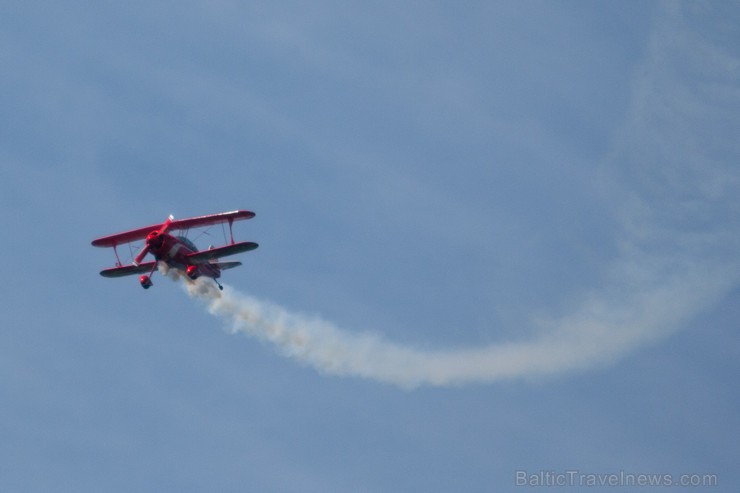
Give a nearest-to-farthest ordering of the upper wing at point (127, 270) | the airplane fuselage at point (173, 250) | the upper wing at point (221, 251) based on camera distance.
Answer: the upper wing at point (221, 251), the airplane fuselage at point (173, 250), the upper wing at point (127, 270)

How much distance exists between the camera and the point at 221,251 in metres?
65.9

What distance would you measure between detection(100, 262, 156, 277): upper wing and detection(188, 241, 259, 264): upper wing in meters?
2.39

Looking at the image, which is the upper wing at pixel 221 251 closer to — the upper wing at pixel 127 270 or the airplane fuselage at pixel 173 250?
the airplane fuselage at pixel 173 250

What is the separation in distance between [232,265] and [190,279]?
237cm

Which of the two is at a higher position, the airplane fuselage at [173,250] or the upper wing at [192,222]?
the upper wing at [192,222]

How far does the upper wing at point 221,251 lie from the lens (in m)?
64.8

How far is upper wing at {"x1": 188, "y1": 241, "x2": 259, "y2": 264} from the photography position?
Result: 2549 inches

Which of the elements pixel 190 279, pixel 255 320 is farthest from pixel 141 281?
pixel 255 320

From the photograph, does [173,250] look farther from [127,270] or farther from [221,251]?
[127,270]

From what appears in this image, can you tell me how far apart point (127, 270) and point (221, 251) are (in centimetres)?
623

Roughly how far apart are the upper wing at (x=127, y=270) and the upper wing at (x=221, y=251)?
2.39 meters

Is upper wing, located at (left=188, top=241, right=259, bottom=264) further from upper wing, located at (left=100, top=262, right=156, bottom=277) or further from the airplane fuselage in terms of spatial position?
upper wing, located at (left=100, top=262, right=156, bottom=277)

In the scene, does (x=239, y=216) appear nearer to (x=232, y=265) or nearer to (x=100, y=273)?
(x=232, y=265)

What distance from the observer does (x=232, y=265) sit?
69.2m
